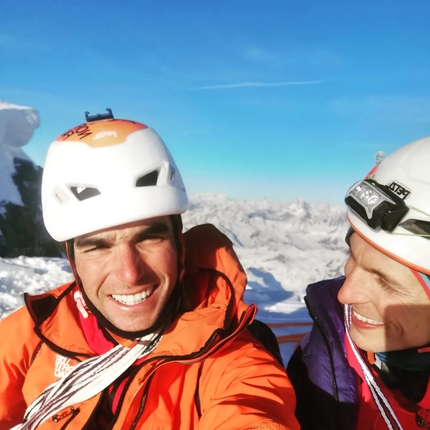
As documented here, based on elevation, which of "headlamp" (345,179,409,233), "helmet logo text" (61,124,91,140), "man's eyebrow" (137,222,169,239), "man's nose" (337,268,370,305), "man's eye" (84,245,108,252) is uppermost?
"helmet logo text" (61,124,91,140)

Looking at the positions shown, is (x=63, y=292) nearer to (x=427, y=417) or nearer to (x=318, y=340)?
(x=318, y=340)

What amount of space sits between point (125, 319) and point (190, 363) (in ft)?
1.37

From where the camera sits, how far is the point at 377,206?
5.28 ft

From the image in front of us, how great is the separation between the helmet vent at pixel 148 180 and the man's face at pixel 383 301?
1.09 m

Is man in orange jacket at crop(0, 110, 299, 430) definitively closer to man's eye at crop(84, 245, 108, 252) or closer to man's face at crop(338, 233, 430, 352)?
man's eye at crop(84, 245, 108, 252)

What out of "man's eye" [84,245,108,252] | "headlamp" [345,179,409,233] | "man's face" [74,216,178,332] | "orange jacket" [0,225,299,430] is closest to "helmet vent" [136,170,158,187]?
"man's face" [74,216,178,332]

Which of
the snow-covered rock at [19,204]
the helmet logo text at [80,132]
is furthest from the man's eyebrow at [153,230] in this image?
the snow-covered rock at [19,204]

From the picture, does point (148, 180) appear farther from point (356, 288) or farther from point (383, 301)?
point (383, 301)

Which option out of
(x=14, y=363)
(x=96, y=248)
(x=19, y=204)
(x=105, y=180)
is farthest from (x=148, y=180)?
(x=19, y=204)

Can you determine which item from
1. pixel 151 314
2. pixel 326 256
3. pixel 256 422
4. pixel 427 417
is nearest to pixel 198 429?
pixel 256 422

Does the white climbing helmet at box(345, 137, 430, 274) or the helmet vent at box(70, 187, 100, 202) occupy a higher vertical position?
the helmet vent at box(70, 187, 100, 202)

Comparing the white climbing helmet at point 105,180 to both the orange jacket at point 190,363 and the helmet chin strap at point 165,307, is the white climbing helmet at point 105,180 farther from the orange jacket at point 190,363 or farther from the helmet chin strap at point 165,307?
the orange jacket at point 190,363

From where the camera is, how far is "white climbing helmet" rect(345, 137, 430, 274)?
1543 mm

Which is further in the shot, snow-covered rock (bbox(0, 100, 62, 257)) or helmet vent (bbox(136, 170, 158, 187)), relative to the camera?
snow-covered rock (bbox(0, 100, 62, 257))
